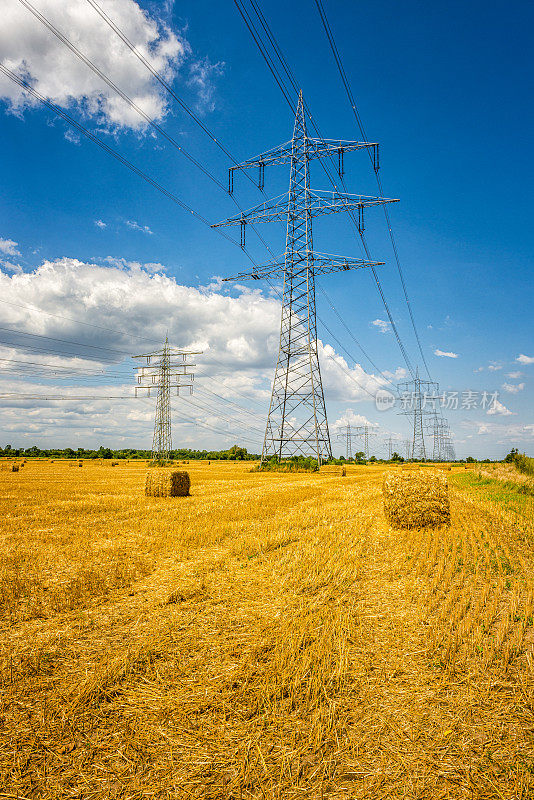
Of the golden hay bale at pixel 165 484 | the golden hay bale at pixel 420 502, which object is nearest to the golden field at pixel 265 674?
the golden hay bale at pixel 420 502

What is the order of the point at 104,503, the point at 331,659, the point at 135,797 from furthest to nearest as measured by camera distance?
1. the point at 104,503
2. the point at 331,659
3. the point at 135,797

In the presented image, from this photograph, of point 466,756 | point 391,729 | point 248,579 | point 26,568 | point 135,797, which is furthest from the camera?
point 26,568

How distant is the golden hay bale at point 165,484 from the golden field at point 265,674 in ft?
30.7

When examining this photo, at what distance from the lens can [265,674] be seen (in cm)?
354

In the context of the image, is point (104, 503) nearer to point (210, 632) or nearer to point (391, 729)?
point (210, 632)

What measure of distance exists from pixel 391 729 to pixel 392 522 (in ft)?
29.7

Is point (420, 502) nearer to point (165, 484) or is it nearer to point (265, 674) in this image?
point (265, 674)

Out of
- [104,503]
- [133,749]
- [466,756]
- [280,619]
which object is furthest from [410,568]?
[104,503]

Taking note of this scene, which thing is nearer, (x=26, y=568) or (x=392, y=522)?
(x=26, y=568)

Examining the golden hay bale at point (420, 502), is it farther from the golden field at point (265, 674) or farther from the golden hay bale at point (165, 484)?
the golden hay bale at point (165, 484)

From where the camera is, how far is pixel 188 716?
9.91 ft

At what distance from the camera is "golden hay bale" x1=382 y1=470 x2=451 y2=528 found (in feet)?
36.2

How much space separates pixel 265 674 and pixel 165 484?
14423 mm

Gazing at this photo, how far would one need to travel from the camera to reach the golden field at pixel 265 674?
98.5 inches
